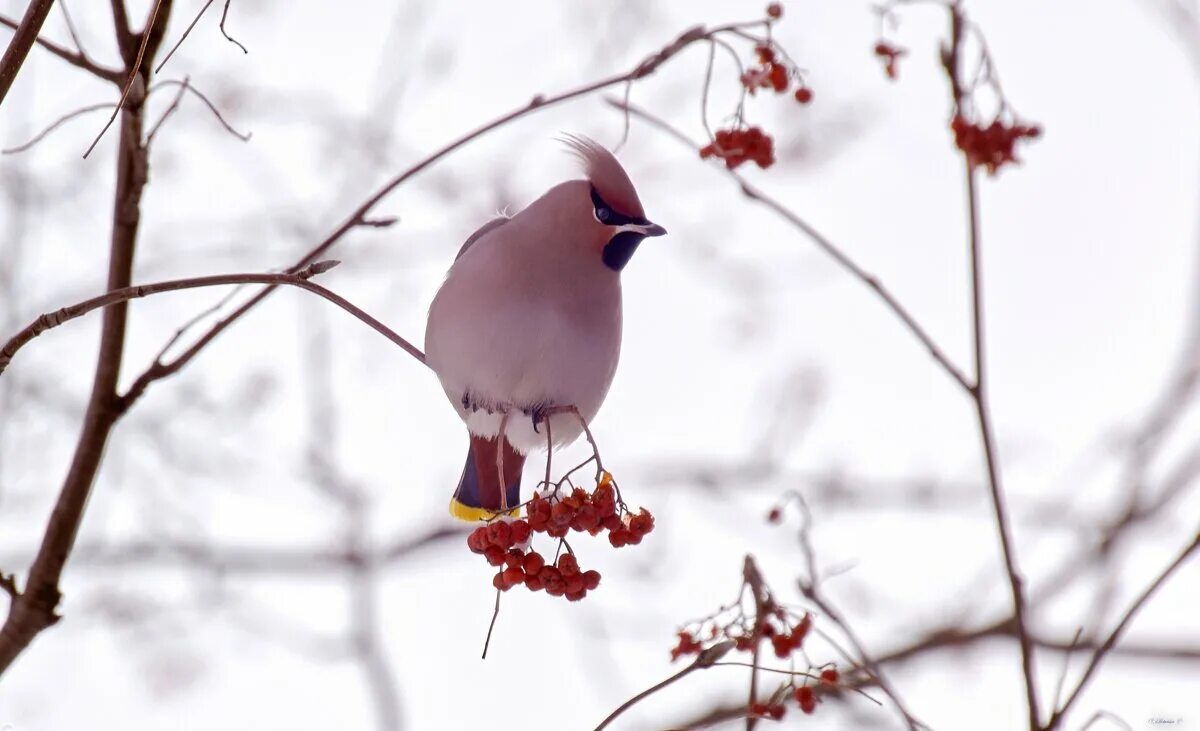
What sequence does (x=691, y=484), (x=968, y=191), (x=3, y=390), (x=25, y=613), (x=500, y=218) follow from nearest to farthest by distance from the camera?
(x=968, y=191) < (x=25, y=613) < (x=500, y=218) < (x=3, y=390) < (x=691, y=484)

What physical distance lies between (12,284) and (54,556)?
3.93 meters

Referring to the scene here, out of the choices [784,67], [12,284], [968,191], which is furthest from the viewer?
[12,284]

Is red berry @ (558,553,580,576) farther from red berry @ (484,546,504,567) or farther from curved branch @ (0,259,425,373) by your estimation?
curved branch @ (0,259,425,373)

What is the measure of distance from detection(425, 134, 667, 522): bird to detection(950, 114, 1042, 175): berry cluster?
0.53 meters

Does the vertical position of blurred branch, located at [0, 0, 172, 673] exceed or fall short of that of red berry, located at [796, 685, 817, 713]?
it exceeds it

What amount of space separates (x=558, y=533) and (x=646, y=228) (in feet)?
2.26

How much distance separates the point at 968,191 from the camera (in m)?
1.83

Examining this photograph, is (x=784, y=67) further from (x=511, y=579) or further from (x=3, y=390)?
(x=3, y=390)

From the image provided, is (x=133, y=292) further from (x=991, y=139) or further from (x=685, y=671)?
(x=991, y=139)

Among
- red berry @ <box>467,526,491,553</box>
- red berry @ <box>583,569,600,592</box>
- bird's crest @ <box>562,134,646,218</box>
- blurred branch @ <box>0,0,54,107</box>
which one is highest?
bird's crest @ <box>562,134,646,218</box>

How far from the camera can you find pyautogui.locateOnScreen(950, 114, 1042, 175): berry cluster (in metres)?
2.13

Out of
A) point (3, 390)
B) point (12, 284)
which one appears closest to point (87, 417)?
point (3, 390)

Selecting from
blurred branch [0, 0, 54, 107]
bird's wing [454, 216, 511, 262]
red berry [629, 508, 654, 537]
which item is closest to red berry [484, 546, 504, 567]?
red berry [629, 508, 654, 537]

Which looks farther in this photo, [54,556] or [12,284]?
[12,284]
